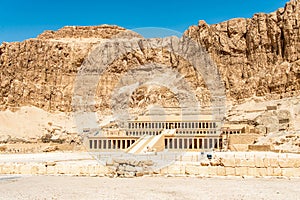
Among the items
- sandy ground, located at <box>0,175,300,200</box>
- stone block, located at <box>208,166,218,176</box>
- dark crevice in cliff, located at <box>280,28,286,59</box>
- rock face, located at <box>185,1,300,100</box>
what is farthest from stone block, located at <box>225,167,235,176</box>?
dark crevice in cliff, located at <box>280,28,286,59</box>

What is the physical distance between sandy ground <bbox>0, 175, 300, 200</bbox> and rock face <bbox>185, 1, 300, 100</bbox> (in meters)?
50.7

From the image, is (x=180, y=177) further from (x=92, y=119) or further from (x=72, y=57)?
(x=72, y=57)

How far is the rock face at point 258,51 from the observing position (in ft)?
221

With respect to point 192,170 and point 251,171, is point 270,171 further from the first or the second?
point 192,170

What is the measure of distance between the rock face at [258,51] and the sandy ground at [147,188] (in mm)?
50677

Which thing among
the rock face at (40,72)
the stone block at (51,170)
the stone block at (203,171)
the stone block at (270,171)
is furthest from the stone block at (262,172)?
the rock face at (40,72)

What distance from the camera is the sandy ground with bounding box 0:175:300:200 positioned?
1360 cm

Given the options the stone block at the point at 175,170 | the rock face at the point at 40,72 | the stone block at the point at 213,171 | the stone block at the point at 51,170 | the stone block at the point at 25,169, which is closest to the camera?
the stone block at the point at 213,171

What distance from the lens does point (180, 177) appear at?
17797 mm

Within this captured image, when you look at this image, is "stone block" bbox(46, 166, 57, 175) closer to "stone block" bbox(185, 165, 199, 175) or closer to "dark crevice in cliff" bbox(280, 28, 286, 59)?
"stone block" bbox(185, 165, 199, 175)

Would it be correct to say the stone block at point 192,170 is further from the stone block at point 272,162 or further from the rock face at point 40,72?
the rock face at point 40,72

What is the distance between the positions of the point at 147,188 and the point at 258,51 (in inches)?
2631

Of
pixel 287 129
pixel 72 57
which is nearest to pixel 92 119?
pixel 72 57

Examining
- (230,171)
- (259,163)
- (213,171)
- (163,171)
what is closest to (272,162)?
(259,163)
